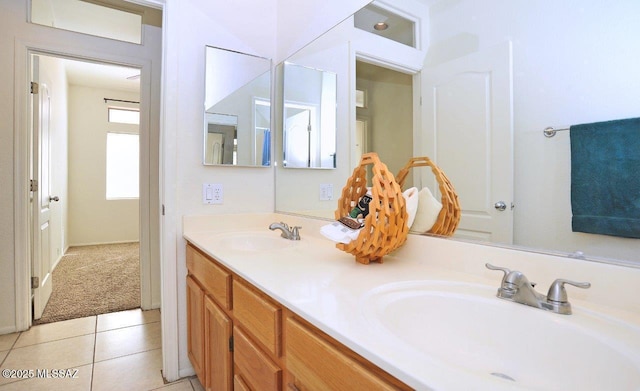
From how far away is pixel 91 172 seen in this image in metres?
5.13

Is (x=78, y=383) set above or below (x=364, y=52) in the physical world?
below

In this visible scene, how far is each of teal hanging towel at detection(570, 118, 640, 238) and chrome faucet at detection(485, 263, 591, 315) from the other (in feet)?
0.66

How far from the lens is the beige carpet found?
8.62 ft

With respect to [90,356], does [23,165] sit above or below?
above

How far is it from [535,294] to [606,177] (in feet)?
1.08

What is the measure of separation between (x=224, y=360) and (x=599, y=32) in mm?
1477

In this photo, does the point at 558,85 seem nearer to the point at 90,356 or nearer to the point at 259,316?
the point at 259,316

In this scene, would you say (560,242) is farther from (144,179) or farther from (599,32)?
(144,179)

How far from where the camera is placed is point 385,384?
48 cm

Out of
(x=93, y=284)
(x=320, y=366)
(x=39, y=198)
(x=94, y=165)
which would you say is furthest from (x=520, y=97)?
(x=94, y=165)

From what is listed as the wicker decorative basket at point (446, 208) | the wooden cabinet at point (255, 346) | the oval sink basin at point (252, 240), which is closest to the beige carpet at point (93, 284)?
the wooden cabinet at point (255, 346)

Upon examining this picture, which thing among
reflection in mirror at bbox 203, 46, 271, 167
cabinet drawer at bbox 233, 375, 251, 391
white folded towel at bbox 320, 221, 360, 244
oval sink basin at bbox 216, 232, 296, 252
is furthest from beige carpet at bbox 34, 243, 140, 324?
white folded towel at bbox 320, 221, 360, 244

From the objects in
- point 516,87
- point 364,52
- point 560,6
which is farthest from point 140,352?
point 560,6

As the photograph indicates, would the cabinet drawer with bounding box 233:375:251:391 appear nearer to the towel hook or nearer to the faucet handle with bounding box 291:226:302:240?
the faucet handle with bounding box 291:226:302:240
